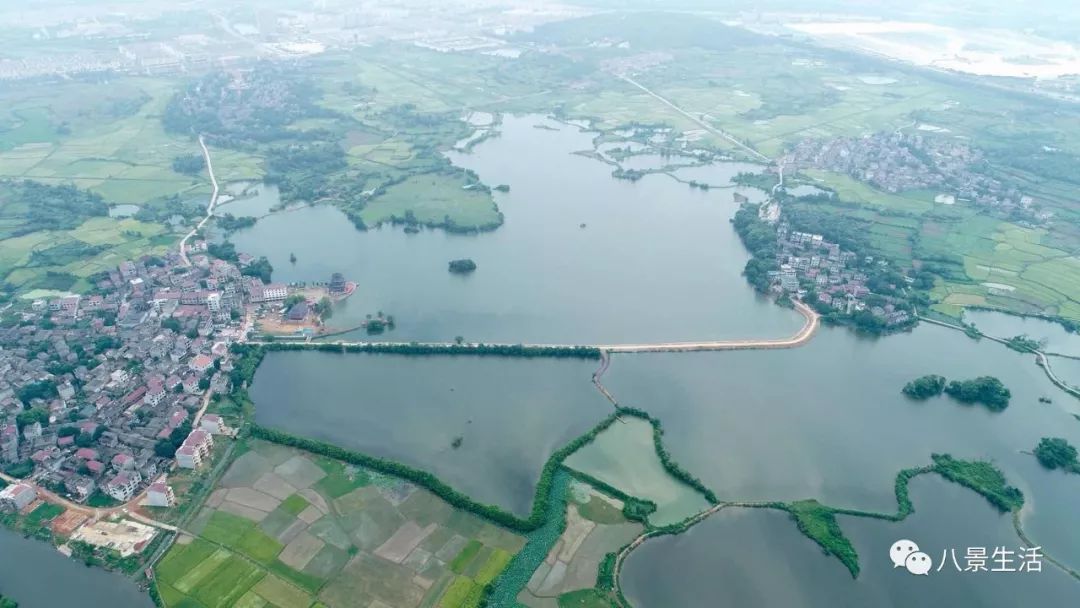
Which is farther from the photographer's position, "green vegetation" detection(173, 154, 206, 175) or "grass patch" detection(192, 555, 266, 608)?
"green vegetation" detection(173, 154, 206, 175)

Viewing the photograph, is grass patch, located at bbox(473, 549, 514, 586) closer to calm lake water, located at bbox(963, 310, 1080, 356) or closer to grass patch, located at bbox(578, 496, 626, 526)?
grass patch, located at bbox(578, 496, 626, 526)

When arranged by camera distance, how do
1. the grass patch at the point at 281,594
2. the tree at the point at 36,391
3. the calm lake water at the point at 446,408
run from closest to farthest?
the grass patch at the point at 281,594, the calm lake water at the point at 446,408, the tree at the point at 36,391

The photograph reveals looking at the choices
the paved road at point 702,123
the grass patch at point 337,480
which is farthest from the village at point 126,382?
the paved road at point 702,123

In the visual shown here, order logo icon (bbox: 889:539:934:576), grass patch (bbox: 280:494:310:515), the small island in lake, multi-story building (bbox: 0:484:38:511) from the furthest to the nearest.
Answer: the small island in lake, grass patch (bbox: 280:494:310:515), multi-story building (bbox: 0:484:38:511), logo icon (bbox: 889:539:934:576)

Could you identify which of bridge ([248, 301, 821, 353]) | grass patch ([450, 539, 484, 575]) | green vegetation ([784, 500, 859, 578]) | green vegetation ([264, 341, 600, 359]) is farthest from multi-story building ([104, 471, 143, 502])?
green vegetation ([784, 500, 859, 578])

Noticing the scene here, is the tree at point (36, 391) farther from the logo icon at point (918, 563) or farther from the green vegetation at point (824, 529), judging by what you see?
the logo icon at point (918, 563)

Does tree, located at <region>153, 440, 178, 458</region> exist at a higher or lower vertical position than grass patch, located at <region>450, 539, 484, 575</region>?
higher

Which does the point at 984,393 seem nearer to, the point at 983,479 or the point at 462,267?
the point at 983,479

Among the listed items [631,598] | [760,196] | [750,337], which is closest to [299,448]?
[631,598]

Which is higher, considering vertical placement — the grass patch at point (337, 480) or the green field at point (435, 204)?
the green field at point (435, 204)
